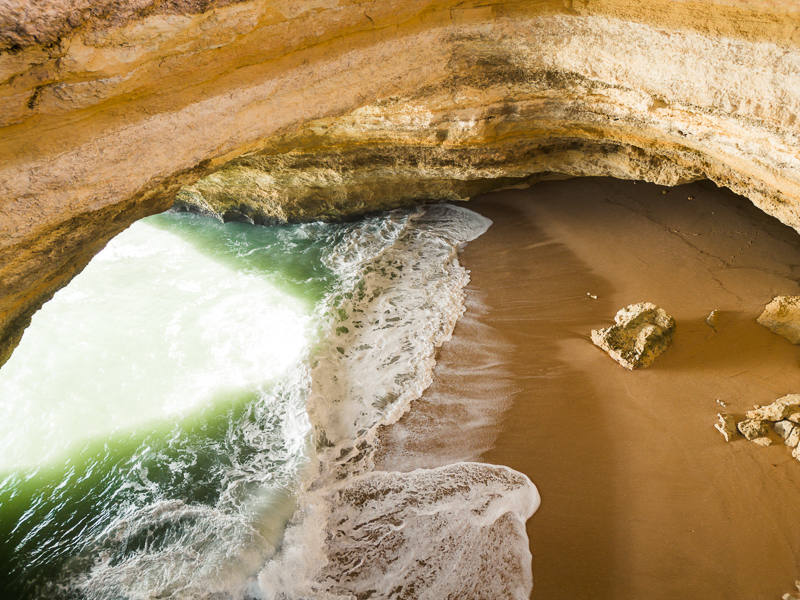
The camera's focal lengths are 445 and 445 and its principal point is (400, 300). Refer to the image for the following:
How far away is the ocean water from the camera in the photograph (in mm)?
2904

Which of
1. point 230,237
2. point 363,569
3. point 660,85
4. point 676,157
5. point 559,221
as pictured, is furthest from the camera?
point 230,237

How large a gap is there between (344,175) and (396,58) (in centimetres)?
191

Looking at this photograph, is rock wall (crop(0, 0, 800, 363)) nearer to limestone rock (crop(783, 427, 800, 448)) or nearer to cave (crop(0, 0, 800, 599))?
cave (crop(0, 0, 800, 599))

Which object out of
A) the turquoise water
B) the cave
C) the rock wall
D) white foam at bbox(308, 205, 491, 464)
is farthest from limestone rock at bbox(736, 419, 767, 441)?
the turquoise water

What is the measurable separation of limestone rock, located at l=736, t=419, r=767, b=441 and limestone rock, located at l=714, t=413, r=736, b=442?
2.0 inches

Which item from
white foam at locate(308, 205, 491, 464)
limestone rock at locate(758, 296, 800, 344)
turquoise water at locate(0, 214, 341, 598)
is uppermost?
limestone rock at locate(758, 296, 800, 344)

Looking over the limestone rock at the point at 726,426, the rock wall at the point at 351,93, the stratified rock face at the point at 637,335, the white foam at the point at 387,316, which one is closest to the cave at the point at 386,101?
the rock wall at the point at 351,93

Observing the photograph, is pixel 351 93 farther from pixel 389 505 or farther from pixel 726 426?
pixel 726 426

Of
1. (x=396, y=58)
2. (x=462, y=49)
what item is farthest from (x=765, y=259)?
(x=396, y=58)

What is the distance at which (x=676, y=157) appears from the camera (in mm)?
4227

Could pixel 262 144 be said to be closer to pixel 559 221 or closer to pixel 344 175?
pixel 344 175

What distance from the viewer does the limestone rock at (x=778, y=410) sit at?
9.97 feet

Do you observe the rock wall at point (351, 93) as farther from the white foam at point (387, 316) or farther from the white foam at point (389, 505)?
the white foam at point (389, 505)

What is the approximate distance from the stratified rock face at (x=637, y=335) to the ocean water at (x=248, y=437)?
4.52 ft
